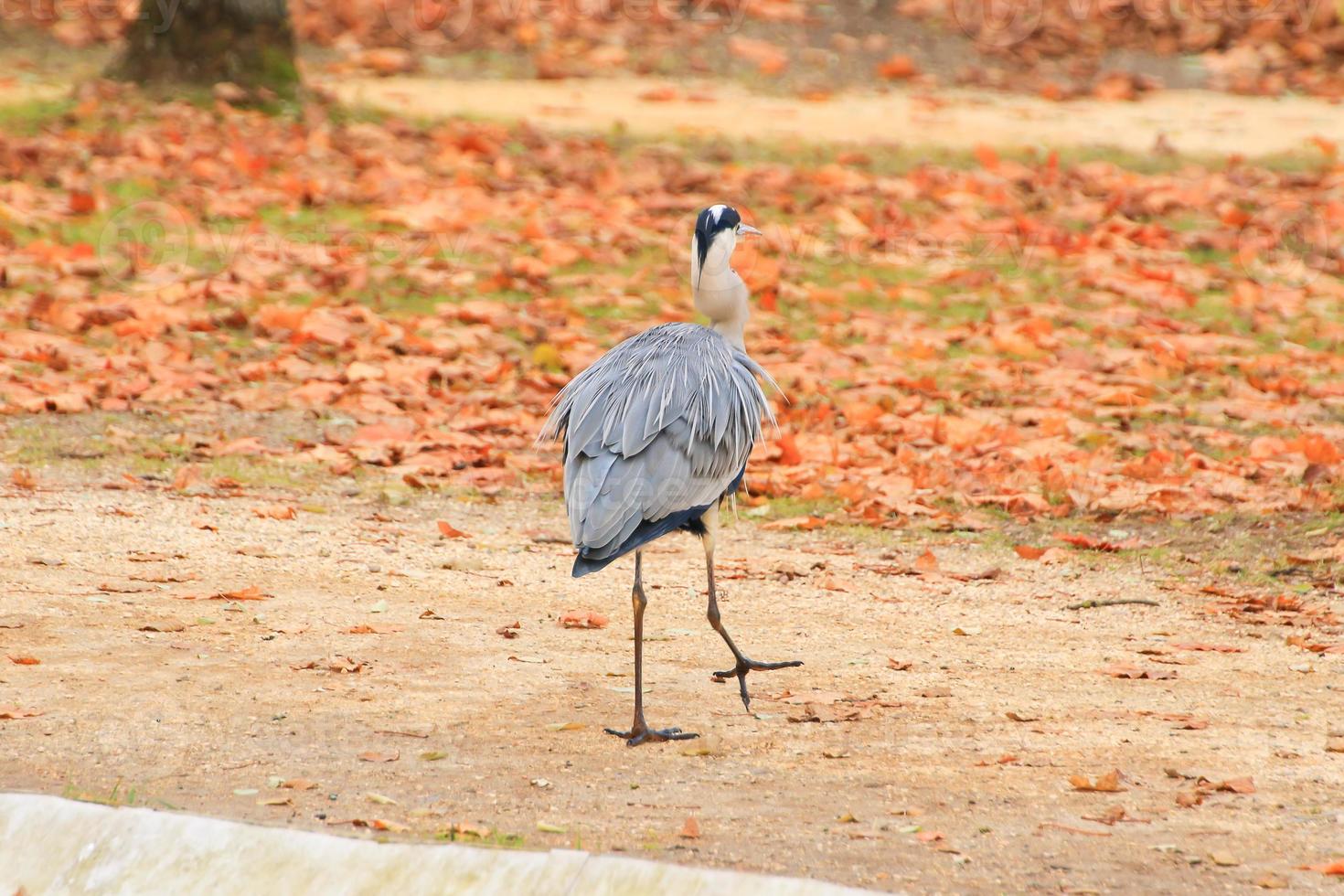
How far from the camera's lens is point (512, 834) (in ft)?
14.5

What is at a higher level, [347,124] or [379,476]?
[347,124]

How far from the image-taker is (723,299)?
20.9 feet

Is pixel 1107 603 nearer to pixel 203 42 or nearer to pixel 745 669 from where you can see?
pixel 745 669

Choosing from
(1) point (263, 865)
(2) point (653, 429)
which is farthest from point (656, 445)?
(1) point (263, 865)

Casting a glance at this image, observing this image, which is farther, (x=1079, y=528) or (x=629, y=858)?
(x=1079, y=528)

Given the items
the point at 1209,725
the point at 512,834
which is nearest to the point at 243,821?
the point at 512,834

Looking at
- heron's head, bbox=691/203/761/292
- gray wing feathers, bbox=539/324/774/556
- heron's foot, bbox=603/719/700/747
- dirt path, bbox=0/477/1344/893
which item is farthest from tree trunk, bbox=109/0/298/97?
heron's foot, bbox=603/719/700/747

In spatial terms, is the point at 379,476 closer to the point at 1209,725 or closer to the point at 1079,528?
the point at 1079,528

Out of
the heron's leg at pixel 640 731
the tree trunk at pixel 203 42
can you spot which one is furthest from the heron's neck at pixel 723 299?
the tree trunk at pixel 203 42

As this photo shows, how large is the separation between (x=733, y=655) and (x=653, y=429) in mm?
889

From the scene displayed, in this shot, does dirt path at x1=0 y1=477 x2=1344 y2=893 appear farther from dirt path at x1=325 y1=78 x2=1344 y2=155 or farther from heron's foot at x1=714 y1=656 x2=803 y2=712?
dirt path at x1=325 y1=78 x2=1344 y2=155

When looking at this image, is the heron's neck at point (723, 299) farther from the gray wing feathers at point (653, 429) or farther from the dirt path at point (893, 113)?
the dirt path at point (893, 113)

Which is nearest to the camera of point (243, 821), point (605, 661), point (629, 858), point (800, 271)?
point (629, 858)

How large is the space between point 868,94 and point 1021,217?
234 inches
